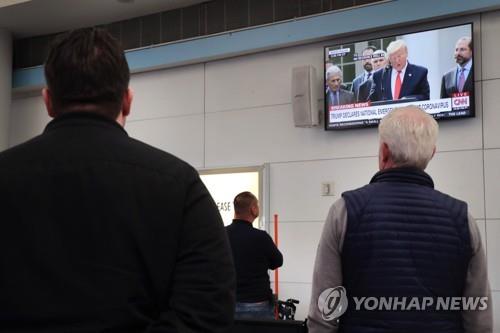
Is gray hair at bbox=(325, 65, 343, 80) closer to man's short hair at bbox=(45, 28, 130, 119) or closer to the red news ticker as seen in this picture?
the red news ticker

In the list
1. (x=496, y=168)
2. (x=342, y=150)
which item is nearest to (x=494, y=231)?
(x=496, y=168)

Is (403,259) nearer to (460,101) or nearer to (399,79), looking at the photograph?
(460,101)

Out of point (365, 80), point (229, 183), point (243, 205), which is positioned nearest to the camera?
point (243, 205)

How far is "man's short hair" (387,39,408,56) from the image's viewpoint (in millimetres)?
5027

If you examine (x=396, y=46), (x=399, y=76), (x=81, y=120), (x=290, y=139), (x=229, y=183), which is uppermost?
(x=396, y=46)

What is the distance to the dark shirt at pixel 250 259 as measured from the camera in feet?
12.4

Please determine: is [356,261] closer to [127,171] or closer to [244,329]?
[244,329]

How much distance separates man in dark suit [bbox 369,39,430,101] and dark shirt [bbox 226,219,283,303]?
75.5 inches

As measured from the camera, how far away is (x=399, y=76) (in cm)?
504

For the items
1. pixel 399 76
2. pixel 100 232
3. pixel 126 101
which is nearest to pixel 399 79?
pixel 399 76

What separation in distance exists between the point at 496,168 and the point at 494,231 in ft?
1.58

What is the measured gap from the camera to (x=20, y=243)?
101 cm

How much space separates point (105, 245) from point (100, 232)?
0.08 ft

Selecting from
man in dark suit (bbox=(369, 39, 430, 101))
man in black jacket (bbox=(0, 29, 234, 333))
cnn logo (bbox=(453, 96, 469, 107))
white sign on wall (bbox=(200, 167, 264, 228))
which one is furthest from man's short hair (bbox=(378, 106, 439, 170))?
white sign on wall (bbox=(200, 167, 264, 228))
